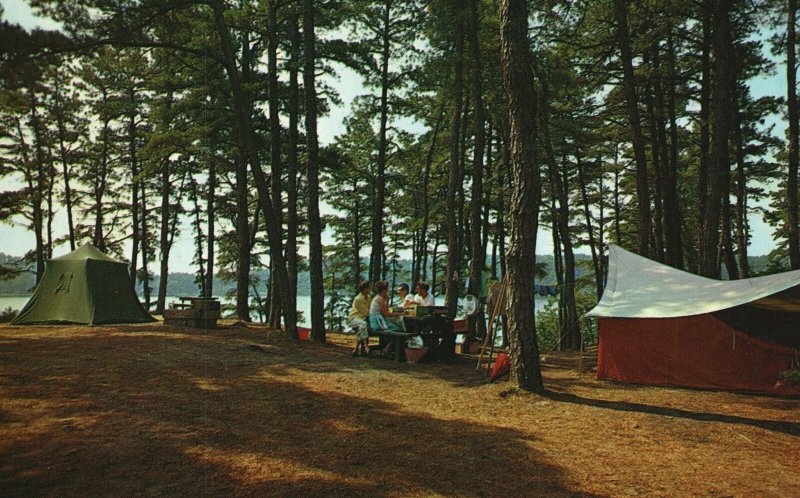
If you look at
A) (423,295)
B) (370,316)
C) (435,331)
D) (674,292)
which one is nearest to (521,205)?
(674,292)

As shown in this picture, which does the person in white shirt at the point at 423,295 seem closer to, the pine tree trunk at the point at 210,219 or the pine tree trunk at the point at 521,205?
the pine tree trunk at the point at 521,205

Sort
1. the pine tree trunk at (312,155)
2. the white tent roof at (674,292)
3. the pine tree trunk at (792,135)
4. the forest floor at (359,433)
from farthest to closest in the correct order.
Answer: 1. the pine tree trunk at (312,155)
2. the pine tree trunk at (792,135)
3. the white tent roof at (674,292)
4. the forest floor at (359,433)

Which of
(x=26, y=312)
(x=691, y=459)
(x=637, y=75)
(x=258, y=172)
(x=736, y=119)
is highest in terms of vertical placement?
(x=637, y=75)

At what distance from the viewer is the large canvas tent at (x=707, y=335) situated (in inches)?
309

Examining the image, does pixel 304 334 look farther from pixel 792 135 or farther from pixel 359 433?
pixel 792 135

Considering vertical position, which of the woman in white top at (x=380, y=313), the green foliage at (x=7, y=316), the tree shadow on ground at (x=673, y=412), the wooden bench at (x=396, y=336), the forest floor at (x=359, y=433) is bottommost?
the tree shadow on ground at (x=673, y=412)

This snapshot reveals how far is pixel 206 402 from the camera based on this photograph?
19.4ft

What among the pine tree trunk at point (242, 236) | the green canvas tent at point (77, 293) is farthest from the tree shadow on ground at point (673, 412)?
the pine tree trunk at point (242, 236)

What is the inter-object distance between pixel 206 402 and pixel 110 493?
252 cm

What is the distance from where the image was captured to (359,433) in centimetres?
507

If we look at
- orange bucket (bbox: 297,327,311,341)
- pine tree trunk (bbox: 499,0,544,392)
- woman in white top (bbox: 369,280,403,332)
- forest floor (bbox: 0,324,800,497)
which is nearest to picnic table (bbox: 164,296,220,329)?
orange bucket (bbox: 297,327,311,341)

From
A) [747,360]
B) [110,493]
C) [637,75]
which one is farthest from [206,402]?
[637,75]

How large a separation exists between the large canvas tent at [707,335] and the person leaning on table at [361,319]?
4.75 metres

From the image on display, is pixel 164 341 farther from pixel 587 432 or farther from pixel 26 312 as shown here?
pixel 587 432
